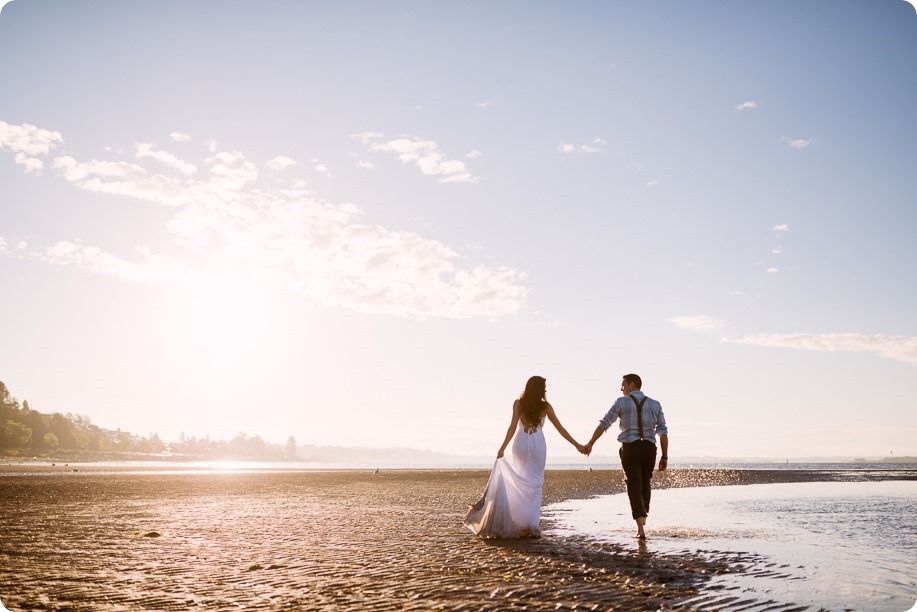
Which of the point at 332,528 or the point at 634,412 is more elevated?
the point at 634,412

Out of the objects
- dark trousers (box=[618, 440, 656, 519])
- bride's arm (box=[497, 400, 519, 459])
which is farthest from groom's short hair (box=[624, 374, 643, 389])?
bride's arm (box=[497, 400, 519, 459])

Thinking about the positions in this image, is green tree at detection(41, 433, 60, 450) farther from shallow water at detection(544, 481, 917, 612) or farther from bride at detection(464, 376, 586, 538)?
bride at detection(464, 376, 586, 538)

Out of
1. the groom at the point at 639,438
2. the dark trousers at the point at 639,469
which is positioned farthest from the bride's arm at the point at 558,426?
the dark trousers at the point at 639,469

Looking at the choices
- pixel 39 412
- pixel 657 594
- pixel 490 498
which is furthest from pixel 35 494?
pixel 39 412

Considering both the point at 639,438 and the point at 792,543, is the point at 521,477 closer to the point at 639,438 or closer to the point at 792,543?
the point at 639,438

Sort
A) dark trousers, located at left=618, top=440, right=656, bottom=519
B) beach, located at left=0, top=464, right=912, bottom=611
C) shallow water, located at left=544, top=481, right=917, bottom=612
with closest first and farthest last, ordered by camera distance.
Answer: beach, located at left=0, top=464, right=912, bottom=611
shallow water, located at left=544, top=481, right=917, bottom=612
dark trousers, located at left=618, top=440, right=656, bottom=519

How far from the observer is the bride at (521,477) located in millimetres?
12148

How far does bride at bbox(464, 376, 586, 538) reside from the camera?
12.1 m

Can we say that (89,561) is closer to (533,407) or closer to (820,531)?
(533,407)

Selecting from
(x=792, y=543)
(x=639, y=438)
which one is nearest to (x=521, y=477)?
(x=639, y=438)

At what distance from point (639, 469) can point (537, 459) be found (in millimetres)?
1842

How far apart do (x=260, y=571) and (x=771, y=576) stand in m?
6.56

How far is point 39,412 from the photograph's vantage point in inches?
6447

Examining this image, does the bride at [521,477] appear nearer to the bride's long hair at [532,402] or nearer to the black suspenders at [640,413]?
the bride's long hair at [532,402]
